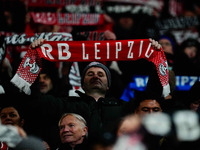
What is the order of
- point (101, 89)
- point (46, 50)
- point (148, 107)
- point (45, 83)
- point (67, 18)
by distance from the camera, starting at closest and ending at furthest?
point (148, 107) < point (46, 50) < point (101, 89) < point (45, 83) < point (67, 18)

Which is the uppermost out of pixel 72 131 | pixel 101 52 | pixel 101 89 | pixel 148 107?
pixel 101 52

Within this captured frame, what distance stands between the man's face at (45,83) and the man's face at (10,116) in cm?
96

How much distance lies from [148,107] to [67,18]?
275 centimetres

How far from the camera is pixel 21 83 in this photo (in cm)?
522

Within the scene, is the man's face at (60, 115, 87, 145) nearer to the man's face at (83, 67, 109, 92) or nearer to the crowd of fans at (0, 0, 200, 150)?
the crowd of fans at (0, 0, 200, 150)

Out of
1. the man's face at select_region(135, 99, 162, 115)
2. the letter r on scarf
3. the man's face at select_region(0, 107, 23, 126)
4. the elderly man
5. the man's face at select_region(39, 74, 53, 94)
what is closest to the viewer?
the elderly man

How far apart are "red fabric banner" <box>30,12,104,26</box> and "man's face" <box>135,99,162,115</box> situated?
2.56 m

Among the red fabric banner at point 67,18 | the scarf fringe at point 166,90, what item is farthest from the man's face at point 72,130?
the red fabric banner at point 67,18

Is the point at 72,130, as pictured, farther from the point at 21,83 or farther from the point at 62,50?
the point at 62,50

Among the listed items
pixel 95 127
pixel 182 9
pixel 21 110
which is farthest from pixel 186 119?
pixel 182 9

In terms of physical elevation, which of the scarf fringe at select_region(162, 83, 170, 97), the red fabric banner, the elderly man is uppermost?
the red fabric banner

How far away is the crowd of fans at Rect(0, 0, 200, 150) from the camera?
3254mm

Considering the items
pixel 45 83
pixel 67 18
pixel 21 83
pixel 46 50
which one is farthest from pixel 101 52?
pixel 67 18

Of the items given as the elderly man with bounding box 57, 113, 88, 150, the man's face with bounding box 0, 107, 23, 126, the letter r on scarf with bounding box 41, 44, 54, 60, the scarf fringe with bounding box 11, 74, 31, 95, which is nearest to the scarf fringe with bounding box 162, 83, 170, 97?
the elderly man with bounding box 57, 113, 88, 150
